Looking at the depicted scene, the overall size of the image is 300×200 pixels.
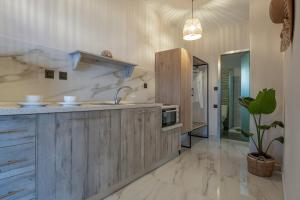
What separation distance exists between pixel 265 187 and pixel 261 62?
1.88 m

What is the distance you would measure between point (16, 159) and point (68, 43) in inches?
56.8

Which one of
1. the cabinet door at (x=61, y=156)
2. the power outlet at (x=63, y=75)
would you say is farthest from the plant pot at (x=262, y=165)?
the power outlet at (x=63, y=75)

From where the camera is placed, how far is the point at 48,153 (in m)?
1.24

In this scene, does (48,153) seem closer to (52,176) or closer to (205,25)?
(52,176)

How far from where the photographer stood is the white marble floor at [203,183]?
5.77 feet

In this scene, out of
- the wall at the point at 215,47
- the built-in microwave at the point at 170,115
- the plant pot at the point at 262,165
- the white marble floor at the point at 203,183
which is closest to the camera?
the white marble floor at the point at 203,183

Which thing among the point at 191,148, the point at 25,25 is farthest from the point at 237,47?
the point at 25,25

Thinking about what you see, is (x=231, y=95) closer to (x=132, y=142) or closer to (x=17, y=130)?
A: (x=132, y=142)

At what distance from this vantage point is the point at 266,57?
8.50ft

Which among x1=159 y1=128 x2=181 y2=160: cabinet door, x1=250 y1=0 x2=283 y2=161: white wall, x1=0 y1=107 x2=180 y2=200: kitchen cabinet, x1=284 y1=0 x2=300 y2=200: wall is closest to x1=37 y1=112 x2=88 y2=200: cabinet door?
x1=0 y1=107 x2=180 y2=200: kitchen cabinet

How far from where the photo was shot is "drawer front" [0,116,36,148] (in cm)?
104

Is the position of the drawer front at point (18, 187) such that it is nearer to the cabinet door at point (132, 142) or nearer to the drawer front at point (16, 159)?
the drawer front at point (16, 159)

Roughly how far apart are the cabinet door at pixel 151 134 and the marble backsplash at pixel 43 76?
2.33 feet

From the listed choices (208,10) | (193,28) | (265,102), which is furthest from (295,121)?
(208,10)
